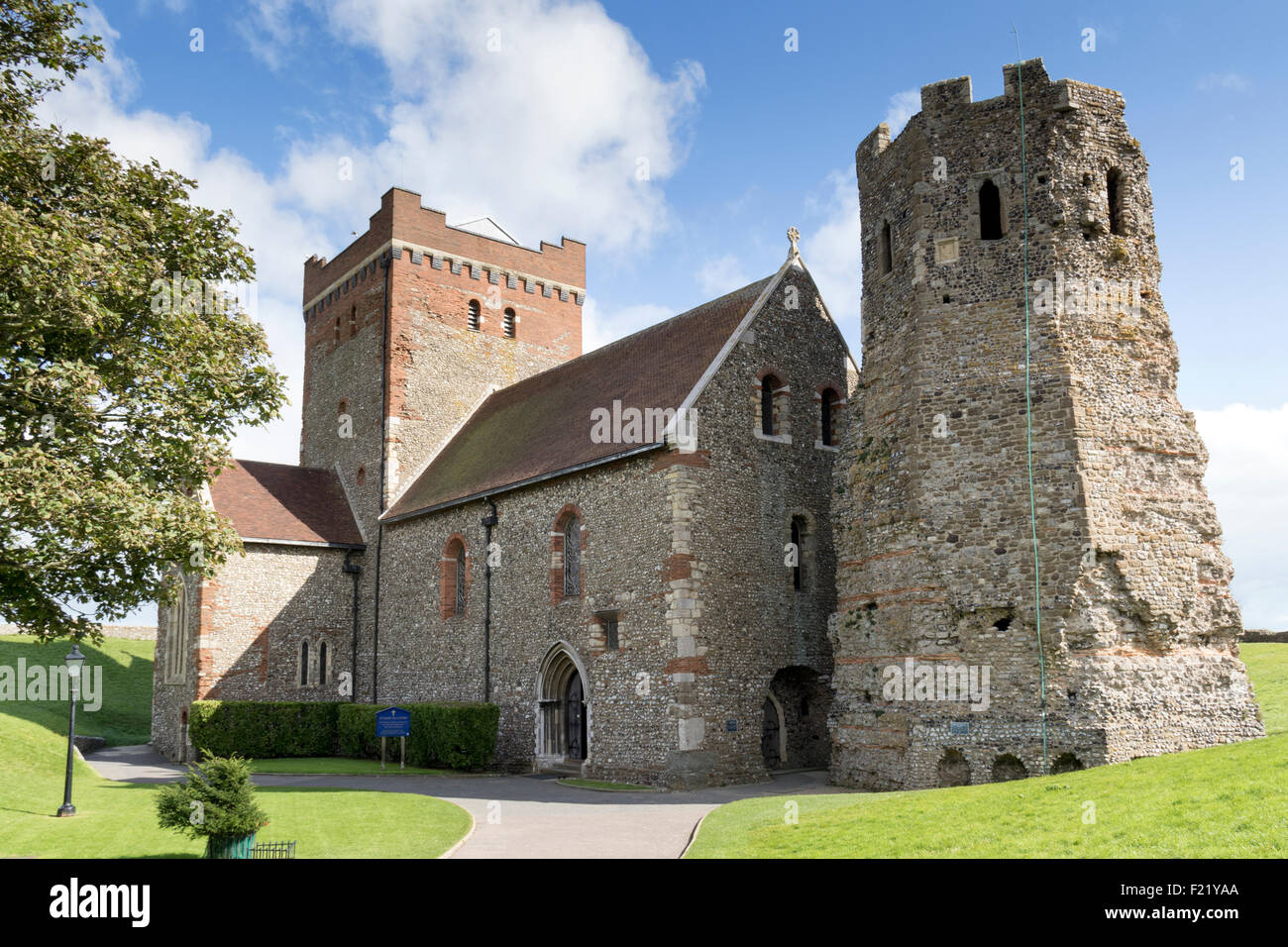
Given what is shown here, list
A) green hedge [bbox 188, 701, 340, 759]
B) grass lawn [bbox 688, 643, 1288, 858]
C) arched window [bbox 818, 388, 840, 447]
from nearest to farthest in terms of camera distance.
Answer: grass lawn [bbox 688, 643, 1288, 858] < arched window [bbox 818, 388, 840, 447] < green hedge [bbox 188, 701, 340, 759]

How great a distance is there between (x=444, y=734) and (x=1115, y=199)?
57.3 feet

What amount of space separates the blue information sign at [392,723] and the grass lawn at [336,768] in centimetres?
85

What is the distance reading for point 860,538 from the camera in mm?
17312

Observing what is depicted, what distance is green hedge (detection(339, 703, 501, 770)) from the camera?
854 inches

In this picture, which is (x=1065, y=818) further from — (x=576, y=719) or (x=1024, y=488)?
(x=576, y=719)


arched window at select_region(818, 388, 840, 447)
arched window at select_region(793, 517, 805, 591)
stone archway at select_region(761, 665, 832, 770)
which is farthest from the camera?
arched window at select_region(818, 388, 840, 447)

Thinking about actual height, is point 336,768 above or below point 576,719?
below

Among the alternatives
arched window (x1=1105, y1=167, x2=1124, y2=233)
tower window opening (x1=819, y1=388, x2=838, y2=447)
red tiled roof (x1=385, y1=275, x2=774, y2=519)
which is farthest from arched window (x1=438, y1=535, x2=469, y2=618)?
arched window (x1=1105, y1=167, x2=1124, y2=233)

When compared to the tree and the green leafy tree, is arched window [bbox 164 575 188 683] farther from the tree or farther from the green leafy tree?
the green leafy tree

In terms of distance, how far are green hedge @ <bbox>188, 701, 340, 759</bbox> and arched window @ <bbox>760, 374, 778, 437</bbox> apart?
13984 millimetres

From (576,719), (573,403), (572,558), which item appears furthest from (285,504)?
(576,719)

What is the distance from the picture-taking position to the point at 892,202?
58.2 feet

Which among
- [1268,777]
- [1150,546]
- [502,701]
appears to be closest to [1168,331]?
[1150,546]
